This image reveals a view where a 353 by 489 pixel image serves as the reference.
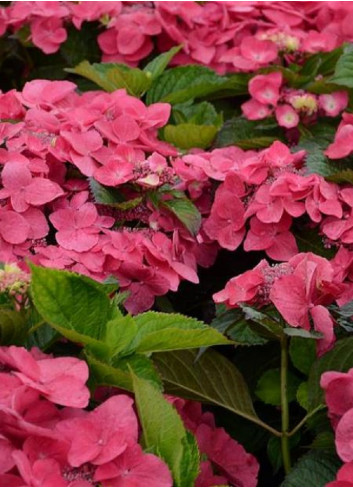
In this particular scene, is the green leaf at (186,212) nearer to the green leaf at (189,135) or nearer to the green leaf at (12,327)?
the green leaf at (189,135)

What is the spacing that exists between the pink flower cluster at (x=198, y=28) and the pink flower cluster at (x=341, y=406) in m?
0.95

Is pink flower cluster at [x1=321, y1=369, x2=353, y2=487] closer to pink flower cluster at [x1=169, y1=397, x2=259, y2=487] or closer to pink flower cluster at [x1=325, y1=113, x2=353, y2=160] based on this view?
pink flower cluster at [x1=169, y1=397, x2=259, y2=487]

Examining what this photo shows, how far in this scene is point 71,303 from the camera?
1.15 m

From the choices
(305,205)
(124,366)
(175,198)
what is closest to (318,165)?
(305,205)

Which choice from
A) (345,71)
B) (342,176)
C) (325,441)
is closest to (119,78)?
(345,71)

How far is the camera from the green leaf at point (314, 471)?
→ 122 centimetres

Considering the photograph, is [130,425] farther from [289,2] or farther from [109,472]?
[289,2]

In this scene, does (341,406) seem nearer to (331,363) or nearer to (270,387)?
(331,363)

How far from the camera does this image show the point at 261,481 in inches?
64.0

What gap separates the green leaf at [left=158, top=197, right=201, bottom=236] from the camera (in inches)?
59.5

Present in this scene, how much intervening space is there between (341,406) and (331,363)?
111 millimetres

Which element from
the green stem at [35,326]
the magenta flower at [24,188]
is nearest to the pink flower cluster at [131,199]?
the magenta flower at [24,188]

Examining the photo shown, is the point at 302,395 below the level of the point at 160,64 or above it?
below

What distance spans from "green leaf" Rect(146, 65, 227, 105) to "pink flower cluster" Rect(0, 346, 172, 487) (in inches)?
39.3
